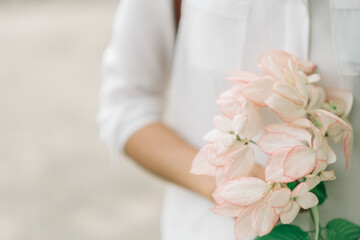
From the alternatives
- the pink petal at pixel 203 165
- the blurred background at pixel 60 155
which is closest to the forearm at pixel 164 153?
the pink petal at pixel 203 165

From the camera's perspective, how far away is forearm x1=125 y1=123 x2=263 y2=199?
0.76 metres

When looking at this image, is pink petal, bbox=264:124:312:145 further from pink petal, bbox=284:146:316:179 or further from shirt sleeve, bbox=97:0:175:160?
shirt sleeve, bbox=97:0:175:160

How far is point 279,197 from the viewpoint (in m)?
0.47

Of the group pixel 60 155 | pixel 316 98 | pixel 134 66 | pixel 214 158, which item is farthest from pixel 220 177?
pixel 60 155

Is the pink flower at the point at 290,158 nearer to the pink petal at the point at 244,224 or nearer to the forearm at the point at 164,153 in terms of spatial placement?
the pink petal at the point at 244,224

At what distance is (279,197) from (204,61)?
0.27 metres

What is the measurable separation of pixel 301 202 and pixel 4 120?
8.10 ft

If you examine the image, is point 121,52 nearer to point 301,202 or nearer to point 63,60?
point 301,202

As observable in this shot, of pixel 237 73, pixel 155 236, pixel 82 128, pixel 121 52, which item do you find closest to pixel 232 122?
pixel 237 73

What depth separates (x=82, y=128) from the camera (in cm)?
269

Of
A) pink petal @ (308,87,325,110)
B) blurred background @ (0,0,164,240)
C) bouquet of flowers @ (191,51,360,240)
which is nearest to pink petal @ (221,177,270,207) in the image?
bouquet of flowers @ (191,51,360,240)

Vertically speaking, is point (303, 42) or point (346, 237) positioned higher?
point (303, 42)

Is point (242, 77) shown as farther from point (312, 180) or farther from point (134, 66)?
point (134, 66)

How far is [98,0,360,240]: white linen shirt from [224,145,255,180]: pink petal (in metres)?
0.13
